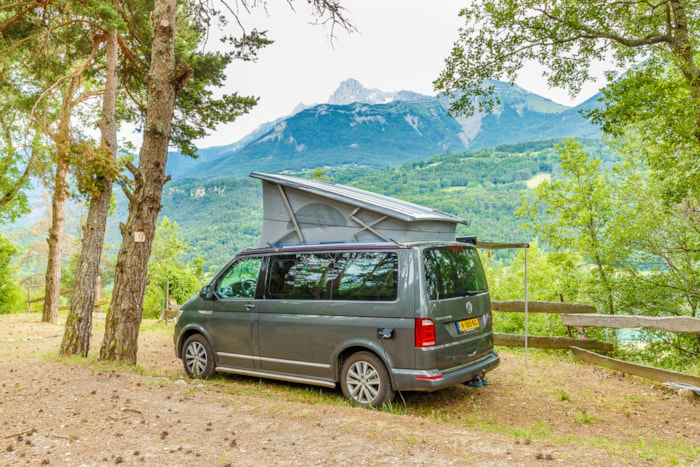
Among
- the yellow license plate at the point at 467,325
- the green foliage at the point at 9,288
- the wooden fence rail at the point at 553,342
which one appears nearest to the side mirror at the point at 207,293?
the yellow license plate at the point at 467,325

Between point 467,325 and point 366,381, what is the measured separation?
1335 millimetres

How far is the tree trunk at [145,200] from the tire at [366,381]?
3392mm

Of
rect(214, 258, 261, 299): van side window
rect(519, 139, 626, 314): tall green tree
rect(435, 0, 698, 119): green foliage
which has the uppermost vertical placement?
rect(435, 0, 698, 119): green foliage

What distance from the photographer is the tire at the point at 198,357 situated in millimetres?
6543

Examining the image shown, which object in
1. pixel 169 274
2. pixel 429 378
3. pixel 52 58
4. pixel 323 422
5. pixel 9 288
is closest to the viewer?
pixel 323 422

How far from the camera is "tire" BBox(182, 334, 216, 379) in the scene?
21.5ft

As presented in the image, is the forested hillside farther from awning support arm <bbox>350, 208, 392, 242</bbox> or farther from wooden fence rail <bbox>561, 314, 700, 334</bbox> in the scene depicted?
awning support arm <bbox>350, 208, 392, 242</bbox>

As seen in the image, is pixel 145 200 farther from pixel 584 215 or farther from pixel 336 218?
pixel 584 215

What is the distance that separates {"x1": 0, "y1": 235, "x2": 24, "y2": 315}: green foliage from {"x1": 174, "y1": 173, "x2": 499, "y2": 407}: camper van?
28050 millimetres

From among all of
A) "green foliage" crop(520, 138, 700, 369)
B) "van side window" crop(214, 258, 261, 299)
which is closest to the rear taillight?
"van side window" crop(214, 258, 261, 299)

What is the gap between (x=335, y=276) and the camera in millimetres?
5562

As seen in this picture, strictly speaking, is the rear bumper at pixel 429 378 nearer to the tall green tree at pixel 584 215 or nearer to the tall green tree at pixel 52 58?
the tall green tree at pixel 52 58

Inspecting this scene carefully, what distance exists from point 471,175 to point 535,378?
96.9 m

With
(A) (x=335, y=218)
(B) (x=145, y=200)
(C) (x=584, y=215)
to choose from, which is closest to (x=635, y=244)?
(C) (x=584, y=215)
